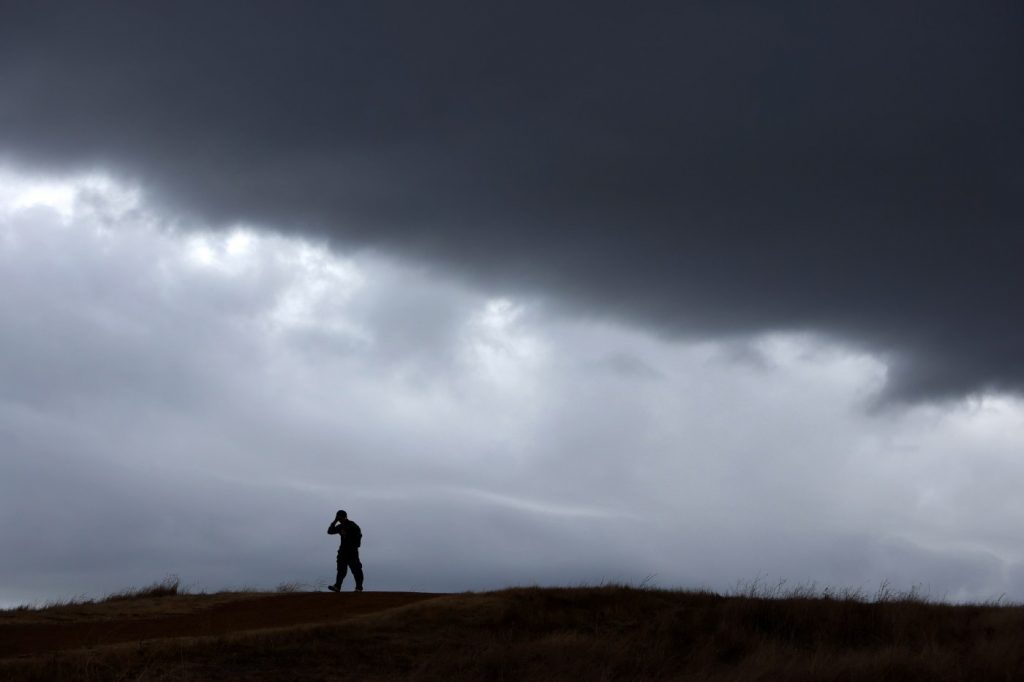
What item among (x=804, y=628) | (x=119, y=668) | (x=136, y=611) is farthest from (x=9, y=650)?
(x=804, y=628)

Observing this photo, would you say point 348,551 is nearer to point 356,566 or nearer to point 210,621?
point 356,566

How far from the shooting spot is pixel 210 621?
888 inches

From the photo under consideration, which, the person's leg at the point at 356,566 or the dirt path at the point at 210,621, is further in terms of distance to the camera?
the person's leg at the point at 356,566

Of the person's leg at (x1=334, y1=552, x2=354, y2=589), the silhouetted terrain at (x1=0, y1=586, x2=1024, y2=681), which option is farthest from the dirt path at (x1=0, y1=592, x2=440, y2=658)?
the person's leg at (x1=334, y1=552, x2=354, y2=589)

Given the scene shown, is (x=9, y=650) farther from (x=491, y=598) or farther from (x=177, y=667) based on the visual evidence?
(x=491, y=598)

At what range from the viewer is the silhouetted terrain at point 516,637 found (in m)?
19.0

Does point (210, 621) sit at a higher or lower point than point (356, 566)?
lower

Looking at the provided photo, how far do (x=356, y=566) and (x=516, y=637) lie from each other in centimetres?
A: 779

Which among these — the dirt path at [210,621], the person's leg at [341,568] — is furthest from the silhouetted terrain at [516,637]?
the person's leg at [341,568]

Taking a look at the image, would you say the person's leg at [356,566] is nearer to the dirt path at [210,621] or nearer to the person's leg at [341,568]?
the person's leg at [341,568]

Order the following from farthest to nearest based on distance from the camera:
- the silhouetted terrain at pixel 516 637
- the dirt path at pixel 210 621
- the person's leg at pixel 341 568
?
the person's leg at pixel 341 568 < the dirt path at pixel 210 621 < the silhouetted terrain at pixel 516 637

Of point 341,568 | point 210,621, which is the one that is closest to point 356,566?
point 341,568

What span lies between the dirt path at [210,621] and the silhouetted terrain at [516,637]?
4 cm

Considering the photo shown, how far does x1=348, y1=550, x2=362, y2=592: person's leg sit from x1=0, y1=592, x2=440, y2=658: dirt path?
292 cm
